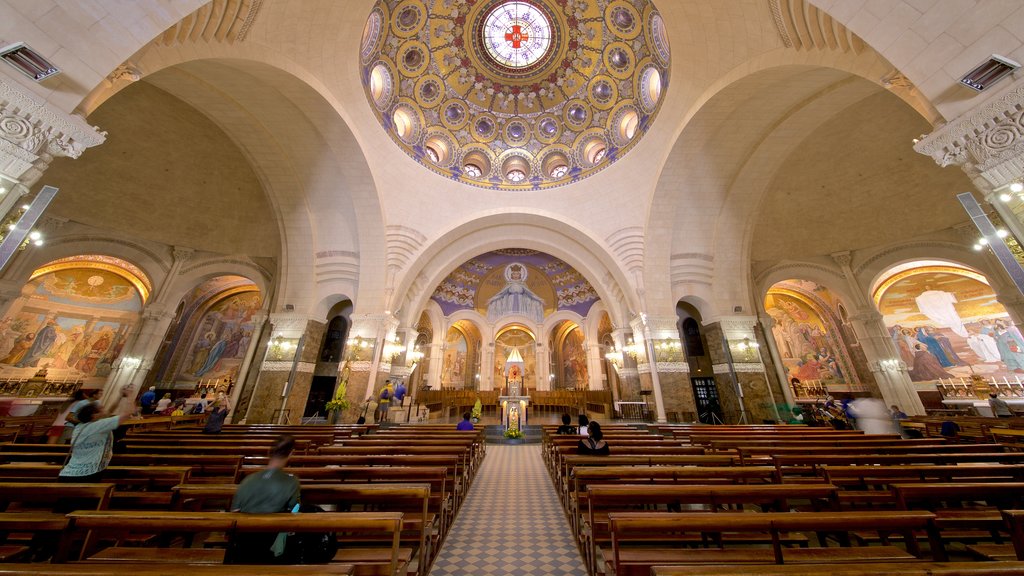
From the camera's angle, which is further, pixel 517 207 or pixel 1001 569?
pixel 517 207

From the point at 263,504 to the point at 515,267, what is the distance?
757 inches

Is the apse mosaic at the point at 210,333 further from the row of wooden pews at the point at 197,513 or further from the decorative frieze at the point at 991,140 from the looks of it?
the decorative frieze at the point at 991,140

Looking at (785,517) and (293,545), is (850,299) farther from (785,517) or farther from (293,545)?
(293,545)

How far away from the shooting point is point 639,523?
1753 millimetres

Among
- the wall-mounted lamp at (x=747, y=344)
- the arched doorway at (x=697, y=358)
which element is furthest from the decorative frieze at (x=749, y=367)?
the arched doorway at (x=697, y=358)

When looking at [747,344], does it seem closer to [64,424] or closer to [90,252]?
[64,424]

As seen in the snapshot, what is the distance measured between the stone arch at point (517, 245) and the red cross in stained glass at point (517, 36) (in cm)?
816

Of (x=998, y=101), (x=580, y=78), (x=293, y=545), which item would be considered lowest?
(x=293, y=545)

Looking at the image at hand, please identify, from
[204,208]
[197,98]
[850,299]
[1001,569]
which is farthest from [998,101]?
[204,208]

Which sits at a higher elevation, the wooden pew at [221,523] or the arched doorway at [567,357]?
the arched doorway at [567,357]

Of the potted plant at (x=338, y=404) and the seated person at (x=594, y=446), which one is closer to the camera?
the seated person at (x=594, y=446)

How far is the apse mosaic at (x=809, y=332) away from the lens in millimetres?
15945

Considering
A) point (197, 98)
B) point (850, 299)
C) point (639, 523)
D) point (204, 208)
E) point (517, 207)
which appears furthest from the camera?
point (517, 207)

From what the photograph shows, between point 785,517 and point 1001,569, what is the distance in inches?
26.6
